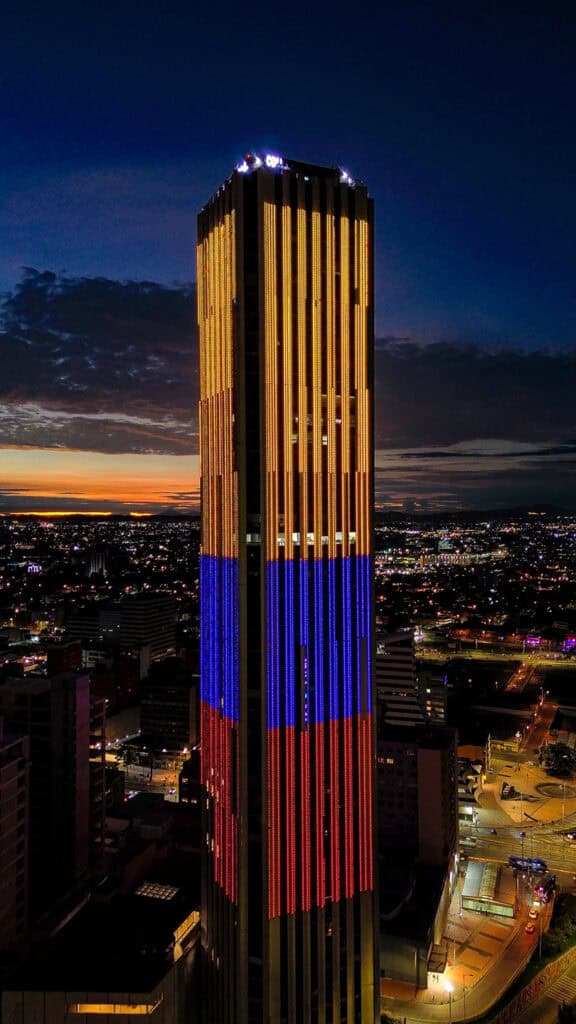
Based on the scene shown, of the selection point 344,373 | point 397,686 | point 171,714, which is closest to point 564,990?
point 344,373

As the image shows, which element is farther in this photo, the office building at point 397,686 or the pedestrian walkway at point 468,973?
the office building at point 397,686

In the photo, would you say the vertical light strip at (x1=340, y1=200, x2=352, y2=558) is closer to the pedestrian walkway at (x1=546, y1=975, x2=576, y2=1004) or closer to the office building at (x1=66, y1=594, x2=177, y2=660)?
the pedestrian walkway at (x1=546, y1=975, x2=576, y2=1004)

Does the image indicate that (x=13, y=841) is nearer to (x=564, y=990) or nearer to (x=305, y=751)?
(x=305, y=751)

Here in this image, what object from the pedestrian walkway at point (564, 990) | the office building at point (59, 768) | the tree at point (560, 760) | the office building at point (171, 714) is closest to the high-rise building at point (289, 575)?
the pedestrian walkway at point (564, 990)

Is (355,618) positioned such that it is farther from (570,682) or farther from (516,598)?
(516,598)

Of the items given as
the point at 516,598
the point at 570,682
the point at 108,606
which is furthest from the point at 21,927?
the point at 516,598

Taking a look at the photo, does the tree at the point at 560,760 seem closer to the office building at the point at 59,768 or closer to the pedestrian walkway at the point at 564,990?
the pedestrian walkway at the point at 564,990
